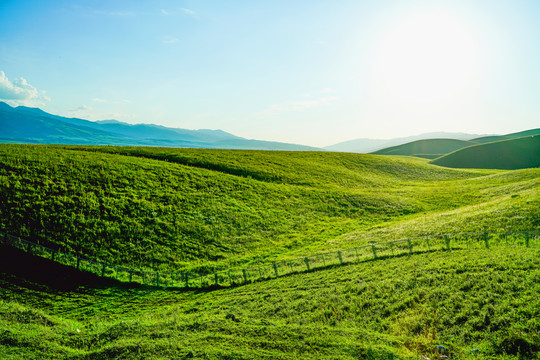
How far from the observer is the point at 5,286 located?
20516 millimetres

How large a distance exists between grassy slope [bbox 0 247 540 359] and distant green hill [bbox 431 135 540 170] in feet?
469

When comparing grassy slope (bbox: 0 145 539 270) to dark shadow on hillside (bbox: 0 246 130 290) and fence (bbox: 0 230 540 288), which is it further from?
dark shadow on hillside (bbox: 0 246 130 290)

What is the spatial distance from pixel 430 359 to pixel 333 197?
45224mm

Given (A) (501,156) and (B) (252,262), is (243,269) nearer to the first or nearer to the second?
(B) (252,262)

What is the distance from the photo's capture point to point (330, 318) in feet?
47.4

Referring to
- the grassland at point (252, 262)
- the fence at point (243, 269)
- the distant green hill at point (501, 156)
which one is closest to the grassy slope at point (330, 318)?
the grassland at point (252, 262)

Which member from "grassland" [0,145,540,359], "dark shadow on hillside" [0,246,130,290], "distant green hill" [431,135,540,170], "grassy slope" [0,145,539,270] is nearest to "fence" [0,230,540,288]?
"dark shadow on hillside" [0,246,130,290]

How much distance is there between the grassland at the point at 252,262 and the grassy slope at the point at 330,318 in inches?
3.3

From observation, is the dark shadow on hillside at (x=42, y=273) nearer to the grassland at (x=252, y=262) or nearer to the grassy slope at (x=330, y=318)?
the grassland at (x=252, y=262)

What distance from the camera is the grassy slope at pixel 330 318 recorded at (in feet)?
35.5

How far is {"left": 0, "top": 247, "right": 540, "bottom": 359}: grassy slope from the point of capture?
10828mm

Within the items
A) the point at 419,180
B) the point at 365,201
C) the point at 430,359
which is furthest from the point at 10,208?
the point at 419,180

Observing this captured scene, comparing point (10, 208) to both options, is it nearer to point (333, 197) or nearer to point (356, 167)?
point (333, 197)

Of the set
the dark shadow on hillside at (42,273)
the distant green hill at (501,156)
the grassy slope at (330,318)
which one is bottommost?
the dark shadow on hillside at (42,273)
